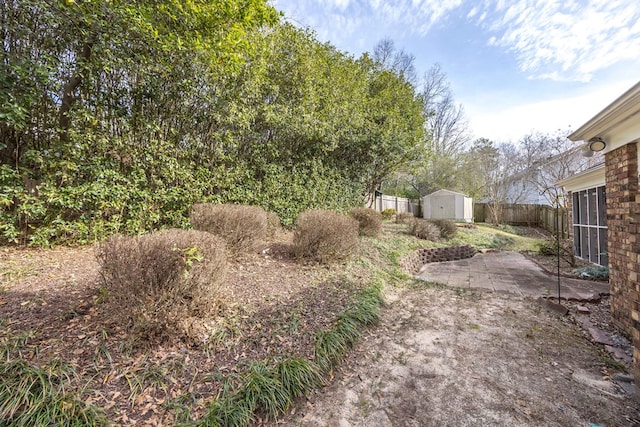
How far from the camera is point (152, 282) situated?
7.14ft

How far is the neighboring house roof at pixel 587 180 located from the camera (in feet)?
19.6

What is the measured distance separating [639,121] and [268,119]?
5.95 metres

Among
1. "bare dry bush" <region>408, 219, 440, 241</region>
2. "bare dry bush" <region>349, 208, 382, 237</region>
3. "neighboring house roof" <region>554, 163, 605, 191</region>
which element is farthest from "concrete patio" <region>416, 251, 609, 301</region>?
"neighboring house roof" <region>554, 163, 605, 191</region>

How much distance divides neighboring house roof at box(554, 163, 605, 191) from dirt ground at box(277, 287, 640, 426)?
451 cm

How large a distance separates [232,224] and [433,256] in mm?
6793

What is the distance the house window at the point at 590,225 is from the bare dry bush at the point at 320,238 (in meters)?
6.24

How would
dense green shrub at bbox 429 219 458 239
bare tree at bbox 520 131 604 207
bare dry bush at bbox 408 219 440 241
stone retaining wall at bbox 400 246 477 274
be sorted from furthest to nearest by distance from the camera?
bare tree at bbox 520 131 604 207, dense green shrub at bbox 429 219 458 239, bare dry bush at bbox 408 219 440 241, stone retaining wall at bbox 400 246 477 274

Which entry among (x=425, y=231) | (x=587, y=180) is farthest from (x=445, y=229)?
(x=587, y=180)

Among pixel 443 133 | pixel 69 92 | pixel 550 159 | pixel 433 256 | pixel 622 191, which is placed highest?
pixel 443 133

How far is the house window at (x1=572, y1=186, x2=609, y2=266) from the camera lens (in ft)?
20.1

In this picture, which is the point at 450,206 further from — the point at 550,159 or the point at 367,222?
the point at 367,222

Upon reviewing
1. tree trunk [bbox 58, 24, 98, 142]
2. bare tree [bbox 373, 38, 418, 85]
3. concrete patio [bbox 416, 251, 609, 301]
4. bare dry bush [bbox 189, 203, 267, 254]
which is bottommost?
concrete patio [bbox 416, 251, 609, 301]

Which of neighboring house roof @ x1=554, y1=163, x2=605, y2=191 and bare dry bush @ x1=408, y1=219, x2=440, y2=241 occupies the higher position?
neighboring house roof @ x1=554, y1=163, x2=605, y2=191

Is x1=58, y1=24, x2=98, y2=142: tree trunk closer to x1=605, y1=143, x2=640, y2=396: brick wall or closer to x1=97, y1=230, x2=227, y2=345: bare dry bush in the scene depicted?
x1=97, y1=230, x2=227, y2=345: bare dry bush
